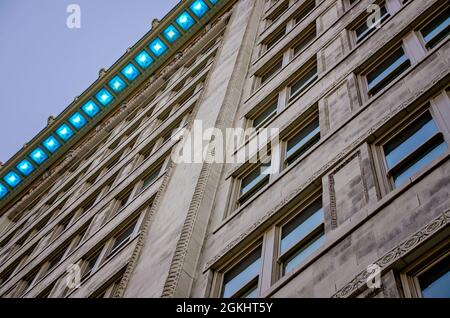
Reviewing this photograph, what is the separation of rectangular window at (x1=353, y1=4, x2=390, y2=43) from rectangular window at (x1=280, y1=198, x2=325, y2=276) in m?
7.12

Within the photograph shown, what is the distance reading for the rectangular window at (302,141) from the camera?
1489 cm

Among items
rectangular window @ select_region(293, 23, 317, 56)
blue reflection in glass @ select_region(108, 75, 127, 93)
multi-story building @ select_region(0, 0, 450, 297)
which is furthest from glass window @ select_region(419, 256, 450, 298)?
blue reflection in glass @ select_region(108, 75, 127, 93)

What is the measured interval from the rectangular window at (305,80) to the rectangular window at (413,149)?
6.47 meters

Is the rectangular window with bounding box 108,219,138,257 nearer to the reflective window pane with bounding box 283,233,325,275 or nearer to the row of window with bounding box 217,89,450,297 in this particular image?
the row of window with bounding box 217,89,450,297

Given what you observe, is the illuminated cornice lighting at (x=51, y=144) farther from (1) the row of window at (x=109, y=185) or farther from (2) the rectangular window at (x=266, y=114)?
(2) the rectangular window at (x=266, y=114)

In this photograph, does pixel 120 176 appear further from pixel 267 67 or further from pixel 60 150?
pixel 60 150

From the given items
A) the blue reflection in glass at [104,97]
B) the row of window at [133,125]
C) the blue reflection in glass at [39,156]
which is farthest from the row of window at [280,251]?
the blue reflection in glass at [39,156]

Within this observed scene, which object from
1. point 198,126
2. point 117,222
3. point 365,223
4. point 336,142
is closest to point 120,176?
point 117,222

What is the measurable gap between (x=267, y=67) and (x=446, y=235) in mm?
14040

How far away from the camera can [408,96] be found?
12438mm

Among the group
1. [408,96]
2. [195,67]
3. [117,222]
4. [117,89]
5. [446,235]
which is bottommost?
[446,235]

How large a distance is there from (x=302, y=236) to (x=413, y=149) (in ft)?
8.27

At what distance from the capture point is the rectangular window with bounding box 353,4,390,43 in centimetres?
1775

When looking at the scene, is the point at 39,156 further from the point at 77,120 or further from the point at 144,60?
the point at 144,60
